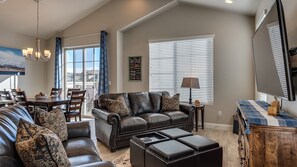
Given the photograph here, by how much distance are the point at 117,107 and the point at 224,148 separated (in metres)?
2.09

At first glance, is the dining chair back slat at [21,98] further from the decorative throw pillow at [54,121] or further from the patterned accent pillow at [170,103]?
the patterned accent pillow at [170,103]

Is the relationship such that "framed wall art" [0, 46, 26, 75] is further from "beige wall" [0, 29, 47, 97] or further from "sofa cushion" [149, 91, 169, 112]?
"sofa cushion" [149, 91, 169, 112]

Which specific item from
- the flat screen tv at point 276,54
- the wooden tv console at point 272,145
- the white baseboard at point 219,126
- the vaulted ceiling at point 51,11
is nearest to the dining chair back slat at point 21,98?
the vaulted ceiling at point 51,11

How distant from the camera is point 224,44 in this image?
16.4ft

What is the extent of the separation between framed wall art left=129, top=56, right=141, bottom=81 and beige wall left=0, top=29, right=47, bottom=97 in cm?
326

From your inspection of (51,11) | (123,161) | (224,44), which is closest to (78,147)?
(123,161)

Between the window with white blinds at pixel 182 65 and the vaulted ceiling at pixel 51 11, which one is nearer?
the vaulted ceiling at pixel 51 11

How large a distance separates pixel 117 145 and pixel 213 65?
3.05m

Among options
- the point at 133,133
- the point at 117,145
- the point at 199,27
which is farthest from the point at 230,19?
the point at 117,145

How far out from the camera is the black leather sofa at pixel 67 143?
1.26 meters

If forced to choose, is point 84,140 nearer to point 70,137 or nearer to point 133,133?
point 70,137

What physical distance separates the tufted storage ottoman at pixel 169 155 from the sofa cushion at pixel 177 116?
5.55 feet

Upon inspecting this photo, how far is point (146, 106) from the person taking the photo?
14.9 feet

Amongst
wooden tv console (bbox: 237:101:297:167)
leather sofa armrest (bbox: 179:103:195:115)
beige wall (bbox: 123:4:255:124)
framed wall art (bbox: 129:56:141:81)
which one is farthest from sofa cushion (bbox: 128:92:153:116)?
wooden tv console (bbox: 237:101:297:167)
